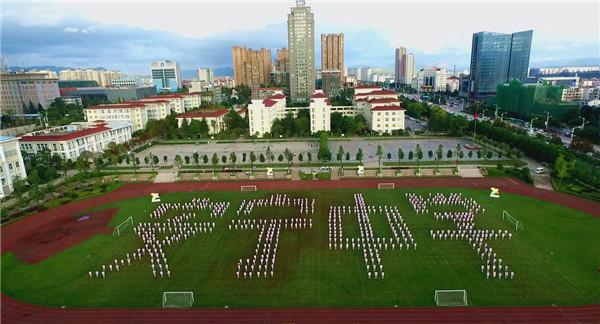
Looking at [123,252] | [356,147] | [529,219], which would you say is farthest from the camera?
[356,147]

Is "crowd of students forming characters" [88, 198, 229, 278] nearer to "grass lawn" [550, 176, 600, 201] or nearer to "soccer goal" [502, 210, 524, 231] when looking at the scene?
"soccer goal" [502, 210, 524, 231]

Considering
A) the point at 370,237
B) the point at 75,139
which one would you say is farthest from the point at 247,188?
the point at 75,139

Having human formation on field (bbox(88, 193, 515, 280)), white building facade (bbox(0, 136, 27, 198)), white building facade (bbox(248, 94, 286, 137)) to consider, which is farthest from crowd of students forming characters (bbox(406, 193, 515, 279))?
white building facade (bbox(0, 136, 27, 198))

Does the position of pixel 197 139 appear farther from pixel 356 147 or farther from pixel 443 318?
pixel 443 318

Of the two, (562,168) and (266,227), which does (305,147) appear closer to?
(266,227)

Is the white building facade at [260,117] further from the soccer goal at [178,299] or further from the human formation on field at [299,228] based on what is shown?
the soccer goal at [178,299]

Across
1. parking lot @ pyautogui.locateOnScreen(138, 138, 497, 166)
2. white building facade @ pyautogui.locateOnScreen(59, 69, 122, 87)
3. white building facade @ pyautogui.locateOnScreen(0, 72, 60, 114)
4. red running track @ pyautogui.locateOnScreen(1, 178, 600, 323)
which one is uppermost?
white building facade @ pyautogui.locateOnScreen(59, 69, 122, 87)

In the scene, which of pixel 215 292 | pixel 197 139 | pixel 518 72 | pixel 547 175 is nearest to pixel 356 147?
pixel 547 175
